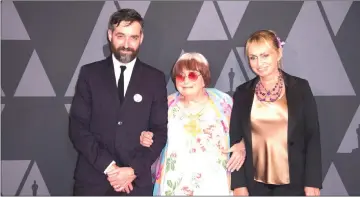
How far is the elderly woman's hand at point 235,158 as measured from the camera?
8.25 feet

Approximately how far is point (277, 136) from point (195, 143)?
52cm

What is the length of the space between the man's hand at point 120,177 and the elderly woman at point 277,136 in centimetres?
66

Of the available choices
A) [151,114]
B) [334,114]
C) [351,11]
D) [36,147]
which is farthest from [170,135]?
[351,11]

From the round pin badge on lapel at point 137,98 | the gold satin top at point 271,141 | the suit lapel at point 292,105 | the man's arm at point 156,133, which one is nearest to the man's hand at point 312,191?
the gold satin top at point 271,141

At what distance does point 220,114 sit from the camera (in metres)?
2.59

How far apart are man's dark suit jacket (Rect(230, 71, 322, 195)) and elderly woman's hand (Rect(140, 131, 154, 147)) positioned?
21.0 inches

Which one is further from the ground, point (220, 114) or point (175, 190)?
point (220, 114)

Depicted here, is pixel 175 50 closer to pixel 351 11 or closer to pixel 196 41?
pixel 196 41

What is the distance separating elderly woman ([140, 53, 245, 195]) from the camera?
247cm

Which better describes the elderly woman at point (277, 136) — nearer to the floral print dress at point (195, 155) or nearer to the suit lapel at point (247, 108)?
the suit lapel at point (247, 108)

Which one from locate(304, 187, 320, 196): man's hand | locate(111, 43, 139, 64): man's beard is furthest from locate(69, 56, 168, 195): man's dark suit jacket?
locate(304, 187, 320, 196): man's hand

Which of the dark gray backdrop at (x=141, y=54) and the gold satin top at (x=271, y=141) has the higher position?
the dark gray backdrop at (x=141, y=54)

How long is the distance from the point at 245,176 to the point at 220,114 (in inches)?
17.1

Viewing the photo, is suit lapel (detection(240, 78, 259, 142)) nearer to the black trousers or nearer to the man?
the black trousers
